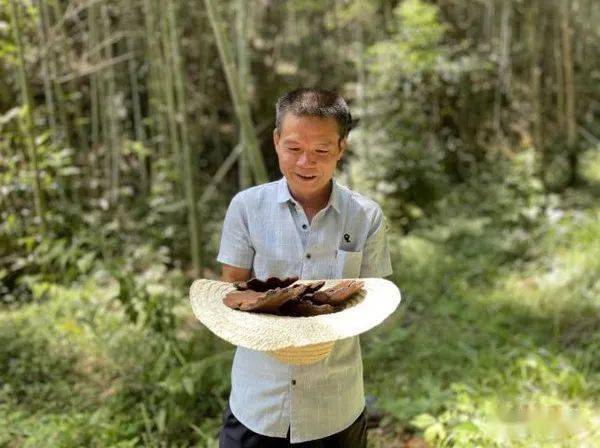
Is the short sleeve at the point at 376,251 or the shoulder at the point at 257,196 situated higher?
the shoulder at the point at 257,196

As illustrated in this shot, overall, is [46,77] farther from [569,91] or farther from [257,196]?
[569,91]

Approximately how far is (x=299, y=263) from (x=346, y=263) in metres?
0.12

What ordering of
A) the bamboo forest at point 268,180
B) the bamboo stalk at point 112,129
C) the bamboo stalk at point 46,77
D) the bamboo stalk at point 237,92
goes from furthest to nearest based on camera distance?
the bamboo stalk at point 112,129 → the bamboo stalk at point 46,77 → the bamboo forest at point 268,180 → the bamboo stalk at point 237,92

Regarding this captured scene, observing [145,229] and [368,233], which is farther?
[145,229]

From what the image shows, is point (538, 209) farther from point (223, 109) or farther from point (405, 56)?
point (223, 109)

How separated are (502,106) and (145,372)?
7005 millimetres

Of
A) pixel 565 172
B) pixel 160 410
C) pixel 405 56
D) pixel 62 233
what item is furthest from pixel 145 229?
Result: pixel 565 172

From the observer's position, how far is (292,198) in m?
1.39

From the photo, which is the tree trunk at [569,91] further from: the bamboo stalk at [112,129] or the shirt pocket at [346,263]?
the shirt pocket at [346,263]

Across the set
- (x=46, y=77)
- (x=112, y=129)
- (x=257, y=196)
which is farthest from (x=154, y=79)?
(x=257, y=196)

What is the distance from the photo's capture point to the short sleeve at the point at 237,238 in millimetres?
1395

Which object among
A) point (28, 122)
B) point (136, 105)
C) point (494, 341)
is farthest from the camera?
point (136, 105)

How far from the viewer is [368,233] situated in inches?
56.9

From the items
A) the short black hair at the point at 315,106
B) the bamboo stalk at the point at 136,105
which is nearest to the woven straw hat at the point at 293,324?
the short black hair at the point at 315,106
